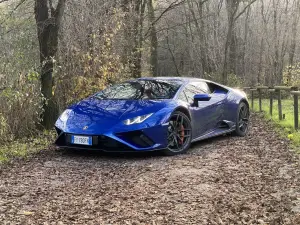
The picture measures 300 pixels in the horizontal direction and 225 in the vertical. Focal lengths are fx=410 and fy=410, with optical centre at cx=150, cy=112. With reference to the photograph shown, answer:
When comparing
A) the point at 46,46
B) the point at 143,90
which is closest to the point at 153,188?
the point at 143,90

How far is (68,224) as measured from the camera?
3.56 m

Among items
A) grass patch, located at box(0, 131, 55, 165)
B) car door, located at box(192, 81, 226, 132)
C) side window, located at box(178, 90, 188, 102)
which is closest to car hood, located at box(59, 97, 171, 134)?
side window, located at box(178, 90, 188, 102)

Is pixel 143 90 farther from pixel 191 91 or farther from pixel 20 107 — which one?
pixel 20 107

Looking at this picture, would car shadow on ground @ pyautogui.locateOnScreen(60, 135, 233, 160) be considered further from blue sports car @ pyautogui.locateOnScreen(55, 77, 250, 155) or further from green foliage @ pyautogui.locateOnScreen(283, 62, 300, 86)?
green foliage @ pyautogui.locateOnScreen(283, 62, 300, 86)

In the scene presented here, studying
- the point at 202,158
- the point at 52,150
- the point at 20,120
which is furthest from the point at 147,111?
the point at 20,120

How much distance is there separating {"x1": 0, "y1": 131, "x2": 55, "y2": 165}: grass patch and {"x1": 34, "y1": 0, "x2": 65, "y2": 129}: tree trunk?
0.54 m

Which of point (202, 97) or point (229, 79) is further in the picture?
point (229, 79)

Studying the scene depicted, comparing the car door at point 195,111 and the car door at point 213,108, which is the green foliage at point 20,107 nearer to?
Answer: the car door at point 195,111

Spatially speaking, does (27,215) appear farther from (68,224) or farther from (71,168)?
(71,168)

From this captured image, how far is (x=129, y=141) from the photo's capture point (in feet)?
19.8

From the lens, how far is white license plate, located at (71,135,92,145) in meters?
6.05

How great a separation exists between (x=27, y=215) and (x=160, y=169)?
7.14 ft

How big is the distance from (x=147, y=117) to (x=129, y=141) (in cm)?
47

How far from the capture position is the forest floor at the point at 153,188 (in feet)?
12.3
